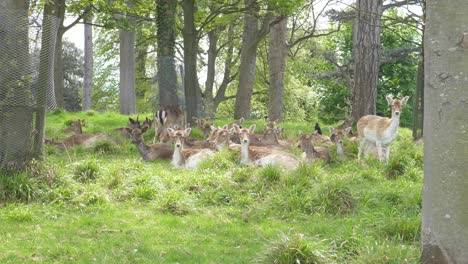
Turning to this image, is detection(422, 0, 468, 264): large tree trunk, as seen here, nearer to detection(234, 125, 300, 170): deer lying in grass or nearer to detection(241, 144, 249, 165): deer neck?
detection(234, 125, 300, 170): deer lying in grass

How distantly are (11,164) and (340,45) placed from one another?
29.7m


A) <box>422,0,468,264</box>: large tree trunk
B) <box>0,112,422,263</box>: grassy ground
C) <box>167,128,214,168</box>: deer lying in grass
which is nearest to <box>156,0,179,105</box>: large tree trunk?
<box>167,128,214,168</box>: deer lying in grass

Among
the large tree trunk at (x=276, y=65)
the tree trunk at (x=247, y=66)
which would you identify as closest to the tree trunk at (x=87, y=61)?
the tree trunk at (x=247, y=66)

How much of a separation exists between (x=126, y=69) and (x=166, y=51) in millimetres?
11374

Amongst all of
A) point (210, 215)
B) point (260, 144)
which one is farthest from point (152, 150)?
point (210, 215)

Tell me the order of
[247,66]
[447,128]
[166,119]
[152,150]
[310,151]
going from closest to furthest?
[447,128]
[310,151]
[152,150]
[166,119]
[247,66]

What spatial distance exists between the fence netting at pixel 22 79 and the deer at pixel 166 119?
7.18 meters

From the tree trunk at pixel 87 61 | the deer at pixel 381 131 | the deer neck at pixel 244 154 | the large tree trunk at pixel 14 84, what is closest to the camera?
the large tree trunk at pixel 14 84

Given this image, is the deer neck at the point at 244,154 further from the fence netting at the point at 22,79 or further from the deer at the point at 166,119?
the deer at the point at 166,119

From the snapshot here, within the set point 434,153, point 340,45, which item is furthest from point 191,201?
point 340,45

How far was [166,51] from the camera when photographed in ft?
60.6

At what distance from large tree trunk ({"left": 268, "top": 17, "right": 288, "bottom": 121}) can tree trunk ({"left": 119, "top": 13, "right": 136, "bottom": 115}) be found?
7.74 meters

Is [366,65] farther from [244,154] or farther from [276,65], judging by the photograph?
[276,65]

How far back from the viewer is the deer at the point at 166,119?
675 inches
